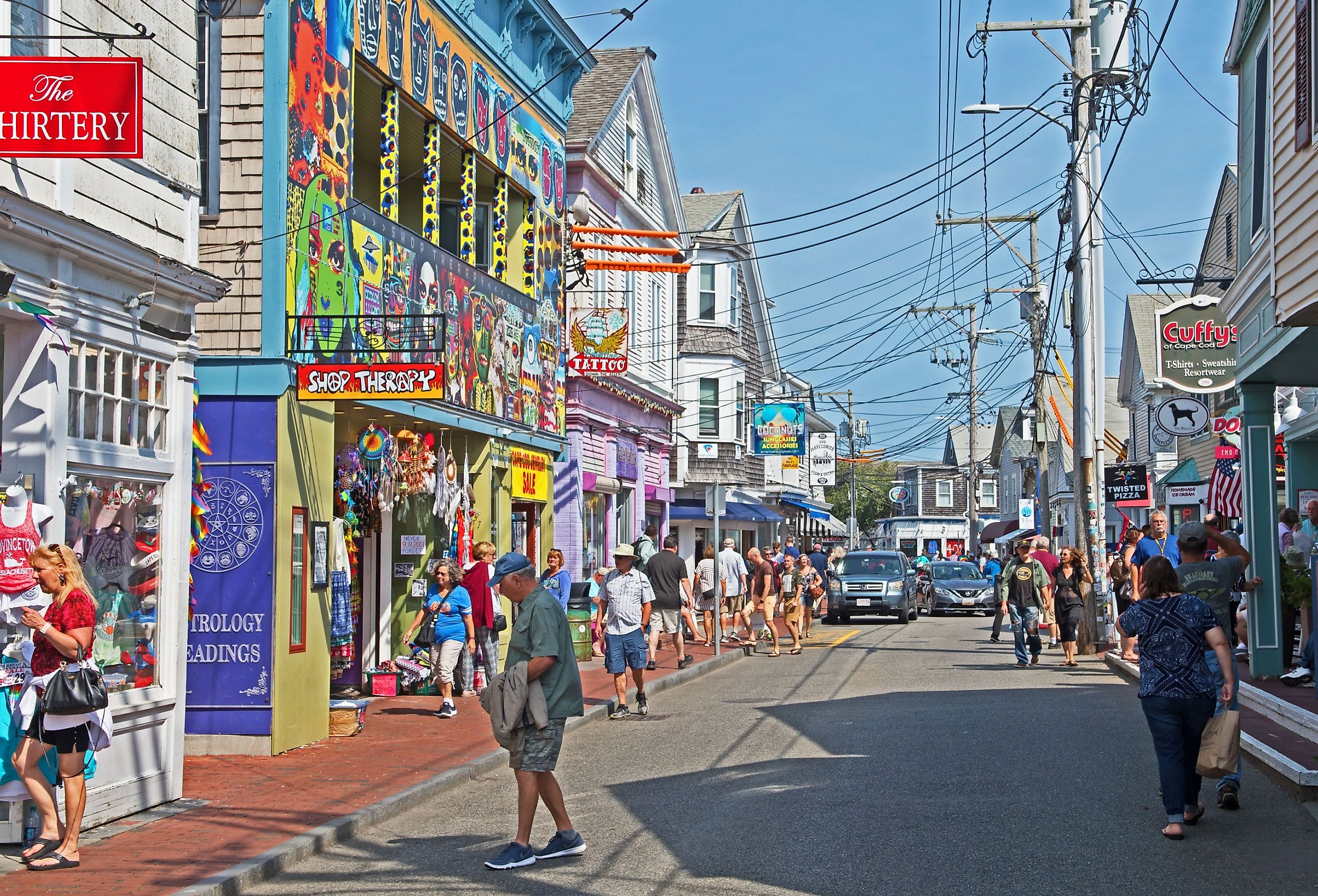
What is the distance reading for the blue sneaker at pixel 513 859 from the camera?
25.5 ft

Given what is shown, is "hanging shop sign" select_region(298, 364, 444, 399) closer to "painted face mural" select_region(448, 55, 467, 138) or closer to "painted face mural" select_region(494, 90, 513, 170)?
"painted face mural" select_region(448, 55, 467, 138)

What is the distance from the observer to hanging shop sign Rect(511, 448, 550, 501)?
18859 mm

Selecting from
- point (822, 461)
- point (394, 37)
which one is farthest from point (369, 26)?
point (822, 461)

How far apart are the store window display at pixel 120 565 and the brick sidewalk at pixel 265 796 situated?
1.10 metres

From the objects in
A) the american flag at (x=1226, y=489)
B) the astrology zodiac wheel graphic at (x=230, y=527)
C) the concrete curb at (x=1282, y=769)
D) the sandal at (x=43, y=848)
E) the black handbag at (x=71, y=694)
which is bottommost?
the sandal at (x=43, y=848)

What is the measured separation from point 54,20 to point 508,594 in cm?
446

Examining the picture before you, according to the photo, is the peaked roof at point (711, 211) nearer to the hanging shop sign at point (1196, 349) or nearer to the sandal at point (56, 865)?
the hanging shop sign at point (1196, 349)

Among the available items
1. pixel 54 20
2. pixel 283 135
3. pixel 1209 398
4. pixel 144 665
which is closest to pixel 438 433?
pixel 283 135

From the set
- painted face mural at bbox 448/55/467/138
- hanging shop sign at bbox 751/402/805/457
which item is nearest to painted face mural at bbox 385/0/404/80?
painted face mural at bbox 448/55/467/138

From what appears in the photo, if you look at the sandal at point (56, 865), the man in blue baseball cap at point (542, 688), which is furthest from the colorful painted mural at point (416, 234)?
the sandal at point (56, 865)

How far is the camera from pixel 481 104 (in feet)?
56.2

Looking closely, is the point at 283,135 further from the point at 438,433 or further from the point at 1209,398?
the point at 1209,398

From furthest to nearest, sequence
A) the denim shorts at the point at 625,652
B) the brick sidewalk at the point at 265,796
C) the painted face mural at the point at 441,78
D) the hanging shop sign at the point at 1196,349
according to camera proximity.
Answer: the hanging shop sign at the point at 1196,349
the painted face mural at the point at 441,78
the denim shorts at the point at 625,652
the brick sidewalk at the point at 265,796

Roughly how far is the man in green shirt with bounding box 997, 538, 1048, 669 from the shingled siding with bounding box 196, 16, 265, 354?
11.4 meters
